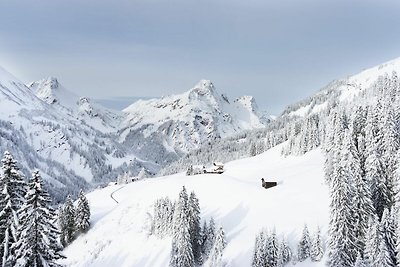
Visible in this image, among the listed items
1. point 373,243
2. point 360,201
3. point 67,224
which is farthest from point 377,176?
point 67,224

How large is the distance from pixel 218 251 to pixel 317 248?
14.2 meters

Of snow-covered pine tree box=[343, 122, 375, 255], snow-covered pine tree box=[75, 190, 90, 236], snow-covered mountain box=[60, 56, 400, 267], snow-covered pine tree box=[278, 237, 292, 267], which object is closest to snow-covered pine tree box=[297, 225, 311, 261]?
snow-covered mountain box=[60, 56, 400, 267]

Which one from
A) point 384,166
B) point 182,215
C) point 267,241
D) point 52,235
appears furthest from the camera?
point 182,215

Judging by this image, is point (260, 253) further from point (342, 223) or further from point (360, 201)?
point (360, 201)

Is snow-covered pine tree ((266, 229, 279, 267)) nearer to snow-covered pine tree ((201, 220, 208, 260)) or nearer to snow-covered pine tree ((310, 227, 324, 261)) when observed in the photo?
snow-covered pine tree ((310, 227, 324, 261))

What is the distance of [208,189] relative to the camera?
88688 mm

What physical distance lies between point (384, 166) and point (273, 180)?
102ft

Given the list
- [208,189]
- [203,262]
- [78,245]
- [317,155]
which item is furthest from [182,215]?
[317,155]

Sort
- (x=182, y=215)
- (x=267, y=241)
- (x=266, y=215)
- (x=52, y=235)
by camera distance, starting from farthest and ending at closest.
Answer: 1. (x=266, y=215)
2. (x=182, y=215)
3. (x=267, y=241)
4. (x=52, y=235)

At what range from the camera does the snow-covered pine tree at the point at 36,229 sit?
95.5ft

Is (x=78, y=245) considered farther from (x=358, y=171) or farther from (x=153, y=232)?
(x=358, y=171)

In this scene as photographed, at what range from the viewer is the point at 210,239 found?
227 ft

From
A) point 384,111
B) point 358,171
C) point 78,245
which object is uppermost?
point 384,111

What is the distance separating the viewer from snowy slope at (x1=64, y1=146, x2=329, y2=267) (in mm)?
67938
